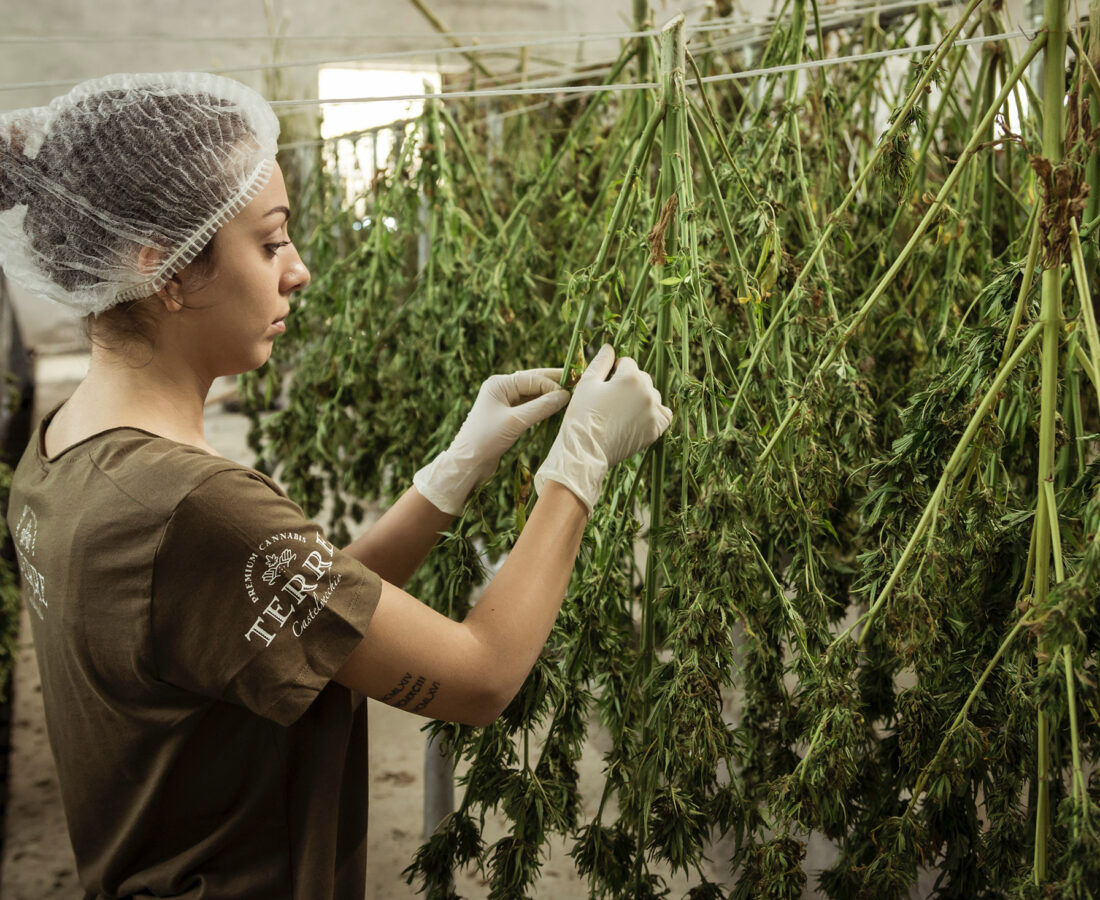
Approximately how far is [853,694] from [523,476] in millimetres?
566

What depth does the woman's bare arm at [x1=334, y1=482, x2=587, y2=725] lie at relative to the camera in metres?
1.08

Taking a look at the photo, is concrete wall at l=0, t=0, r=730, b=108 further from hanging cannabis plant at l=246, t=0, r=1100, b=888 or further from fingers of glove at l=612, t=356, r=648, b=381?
fingers of glove at l=612, t=356, r=648, b=381

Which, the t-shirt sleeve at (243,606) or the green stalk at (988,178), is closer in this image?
the t-shirt sleeve at (243,606)

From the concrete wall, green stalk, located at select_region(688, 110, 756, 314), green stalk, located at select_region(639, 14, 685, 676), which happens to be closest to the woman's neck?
green stalk, located at select_region(639, 14, 685, 676)

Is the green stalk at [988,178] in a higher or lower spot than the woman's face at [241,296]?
higher

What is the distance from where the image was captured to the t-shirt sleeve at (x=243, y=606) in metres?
1.02

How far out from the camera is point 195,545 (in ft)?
3.35

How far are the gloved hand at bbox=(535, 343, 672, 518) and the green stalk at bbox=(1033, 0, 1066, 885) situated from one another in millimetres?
435

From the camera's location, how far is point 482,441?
144 cm

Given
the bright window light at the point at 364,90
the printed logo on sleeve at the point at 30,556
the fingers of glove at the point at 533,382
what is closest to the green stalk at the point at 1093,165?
the fingers of glove at the point at 533,382

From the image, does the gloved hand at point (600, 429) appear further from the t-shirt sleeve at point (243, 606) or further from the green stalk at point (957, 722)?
the green stalk at point (957, 722)

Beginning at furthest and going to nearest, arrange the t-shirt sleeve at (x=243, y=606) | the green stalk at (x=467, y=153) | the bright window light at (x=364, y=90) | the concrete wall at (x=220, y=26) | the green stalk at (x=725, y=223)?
the concrete wall at (x=220, y=26) < the bright window light at (x=364, y=90) < the green stalk at (x=467, y=153) < the green stalk at (x=725, y=223) < the t-shirt sleeve at (x=243, y=606)

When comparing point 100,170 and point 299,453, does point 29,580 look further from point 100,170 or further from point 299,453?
point 299,453

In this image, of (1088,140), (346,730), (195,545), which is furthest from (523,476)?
(1088,140)
